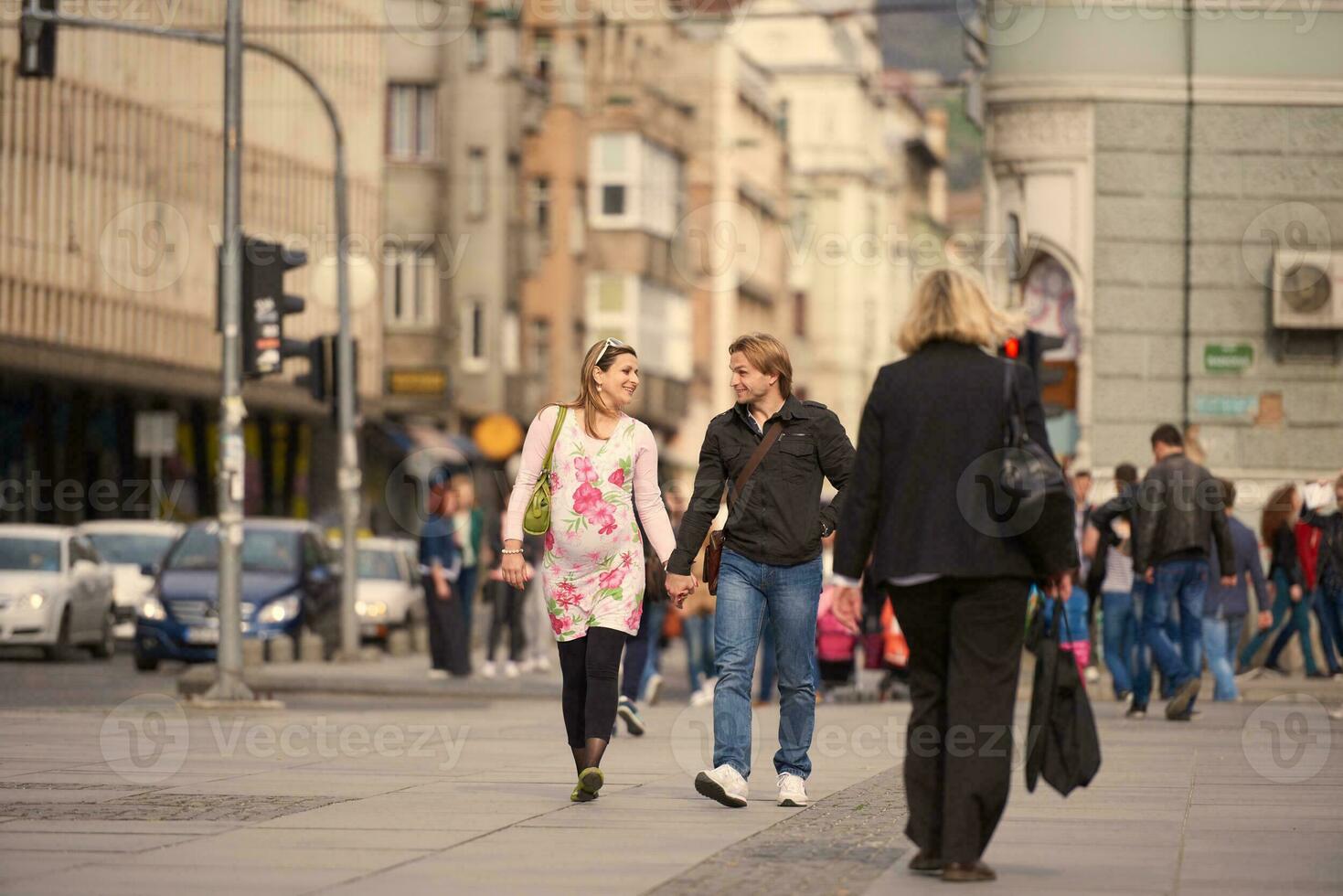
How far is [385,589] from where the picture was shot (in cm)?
3572

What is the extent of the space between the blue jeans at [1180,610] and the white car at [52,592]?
52.0ft

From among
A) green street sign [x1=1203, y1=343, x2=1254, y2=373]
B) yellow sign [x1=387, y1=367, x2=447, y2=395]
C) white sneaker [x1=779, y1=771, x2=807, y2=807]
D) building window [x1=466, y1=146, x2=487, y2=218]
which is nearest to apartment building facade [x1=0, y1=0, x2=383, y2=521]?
yellow sign [x1=387, y1=367, x2=447, y2=395]

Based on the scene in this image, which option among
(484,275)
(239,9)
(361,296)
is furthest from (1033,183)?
(484,275)

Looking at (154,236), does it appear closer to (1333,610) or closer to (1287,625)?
(1287,625)

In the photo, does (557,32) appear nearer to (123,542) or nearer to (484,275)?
(484,275)

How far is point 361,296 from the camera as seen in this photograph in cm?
3572

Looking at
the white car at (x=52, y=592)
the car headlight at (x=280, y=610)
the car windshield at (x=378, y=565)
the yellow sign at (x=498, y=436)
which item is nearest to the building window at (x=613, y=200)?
the yellow sign at (x=498, y=436)

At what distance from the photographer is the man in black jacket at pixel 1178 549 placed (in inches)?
736

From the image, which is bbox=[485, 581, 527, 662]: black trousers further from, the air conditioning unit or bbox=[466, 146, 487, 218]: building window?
bbox=[466, 146, 487, 218]: building window

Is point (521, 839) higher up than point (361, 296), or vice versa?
point (361, 296)

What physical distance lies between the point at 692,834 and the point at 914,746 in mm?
1693

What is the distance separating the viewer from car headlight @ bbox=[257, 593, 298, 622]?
3025cm

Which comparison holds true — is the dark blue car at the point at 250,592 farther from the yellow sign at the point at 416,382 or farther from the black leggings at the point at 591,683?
the yellow sign at the point at 416,382

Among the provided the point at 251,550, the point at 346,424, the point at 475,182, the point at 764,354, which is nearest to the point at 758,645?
the point at 764,354
